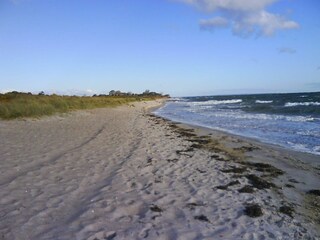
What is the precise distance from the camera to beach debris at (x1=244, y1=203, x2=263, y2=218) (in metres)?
5.12

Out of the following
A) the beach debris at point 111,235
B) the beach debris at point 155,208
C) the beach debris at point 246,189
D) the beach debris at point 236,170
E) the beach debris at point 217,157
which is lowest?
the beach debris at point 217,157

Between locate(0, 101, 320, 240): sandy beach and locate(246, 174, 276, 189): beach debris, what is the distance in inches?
0.8

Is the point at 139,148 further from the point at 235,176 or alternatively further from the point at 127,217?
the point at 127,217

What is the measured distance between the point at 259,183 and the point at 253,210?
6.12 ft

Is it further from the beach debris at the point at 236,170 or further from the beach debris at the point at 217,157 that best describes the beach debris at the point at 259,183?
the beach debris at the point at 217,157

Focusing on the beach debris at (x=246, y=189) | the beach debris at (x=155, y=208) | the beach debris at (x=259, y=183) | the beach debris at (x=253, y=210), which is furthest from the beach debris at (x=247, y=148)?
the beach debris at (x=155, y=208)

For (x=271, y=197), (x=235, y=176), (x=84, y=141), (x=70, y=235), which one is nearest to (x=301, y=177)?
(x=235, y=176)

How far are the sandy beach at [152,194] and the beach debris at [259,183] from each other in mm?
21

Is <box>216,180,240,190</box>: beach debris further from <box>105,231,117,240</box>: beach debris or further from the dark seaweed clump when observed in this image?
<box>105,231,117,240</box>: beach debris

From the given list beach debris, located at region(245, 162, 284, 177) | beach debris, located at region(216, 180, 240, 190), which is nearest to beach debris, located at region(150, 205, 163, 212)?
beach debris, located at region(216, 180, 240, 190)

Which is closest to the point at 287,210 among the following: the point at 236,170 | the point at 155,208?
the point at 155,208

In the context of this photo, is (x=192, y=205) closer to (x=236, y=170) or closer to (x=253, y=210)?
(x=253, y=210)

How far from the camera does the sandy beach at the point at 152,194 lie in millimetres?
4469

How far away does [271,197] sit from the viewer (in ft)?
20.2
